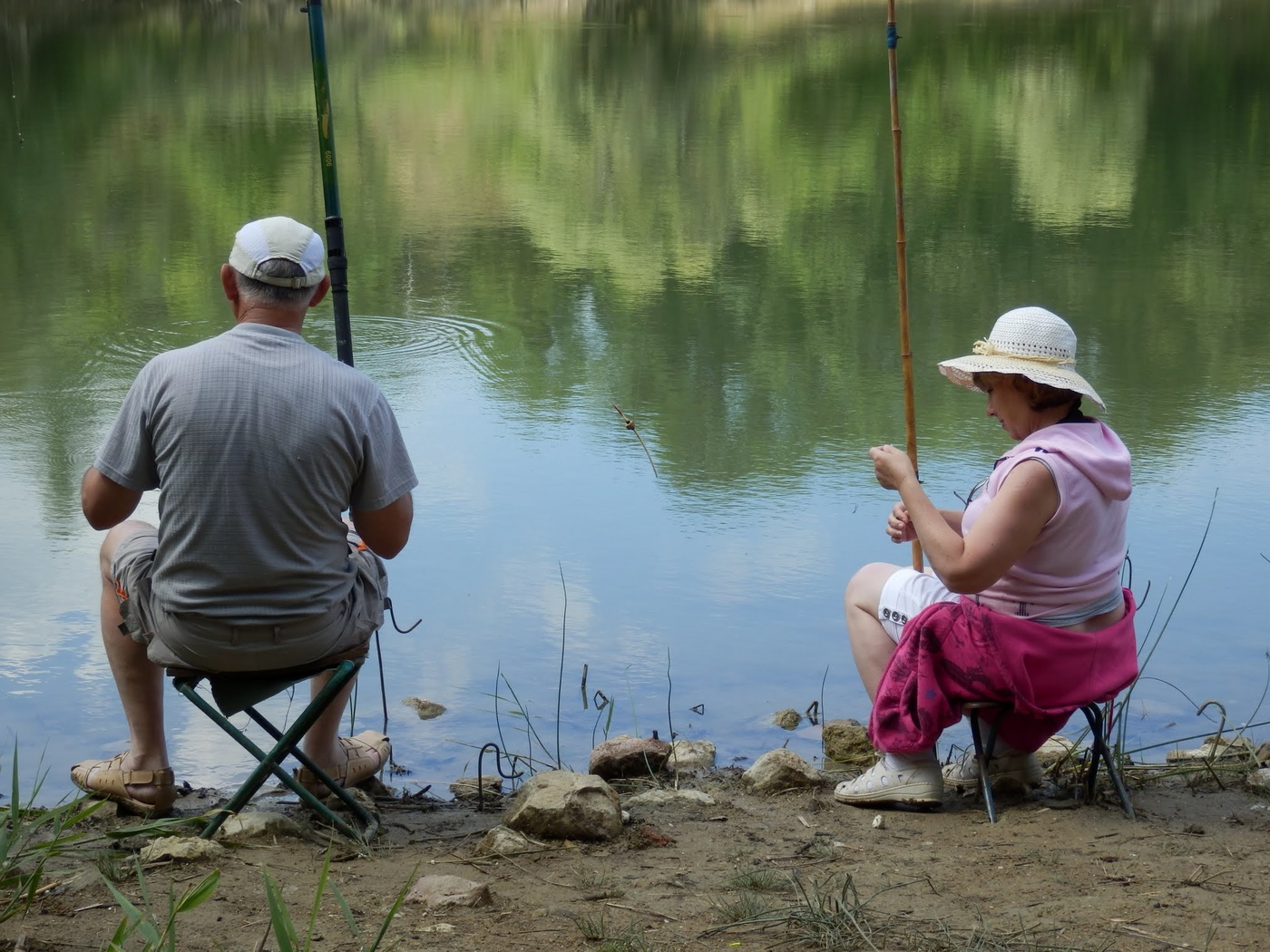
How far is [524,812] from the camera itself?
2.37m

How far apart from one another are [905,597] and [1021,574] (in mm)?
242

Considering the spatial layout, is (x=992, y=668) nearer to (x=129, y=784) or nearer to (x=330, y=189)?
(x=129, y=784)

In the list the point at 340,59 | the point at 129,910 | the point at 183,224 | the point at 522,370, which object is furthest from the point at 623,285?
the point at 340,59

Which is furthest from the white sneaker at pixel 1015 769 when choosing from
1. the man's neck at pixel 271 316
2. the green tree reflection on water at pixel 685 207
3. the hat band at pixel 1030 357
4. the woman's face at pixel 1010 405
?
the green tree reflection on water at pixel 685 207

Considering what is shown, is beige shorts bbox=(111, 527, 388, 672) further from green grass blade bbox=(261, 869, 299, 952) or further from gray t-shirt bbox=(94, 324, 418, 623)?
green grass blade bbox=(261, 869, 299, 952)

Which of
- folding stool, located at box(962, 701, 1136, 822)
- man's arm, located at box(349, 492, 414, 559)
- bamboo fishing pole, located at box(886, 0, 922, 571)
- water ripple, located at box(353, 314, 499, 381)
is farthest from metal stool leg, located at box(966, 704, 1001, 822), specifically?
water ripple, located at box(353, 314, 499, 381)

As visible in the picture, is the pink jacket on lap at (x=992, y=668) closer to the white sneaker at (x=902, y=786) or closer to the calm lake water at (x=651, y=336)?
the white sneaker at (x=902, y=786)

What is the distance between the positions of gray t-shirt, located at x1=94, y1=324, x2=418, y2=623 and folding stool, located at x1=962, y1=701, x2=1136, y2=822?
1027 mm

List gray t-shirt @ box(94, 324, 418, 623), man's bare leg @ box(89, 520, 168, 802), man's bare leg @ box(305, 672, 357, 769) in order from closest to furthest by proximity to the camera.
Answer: gray t-shirt @ box(94, 324, 418, 623)
man's bare leg @ box(89, 520, 168, 802)
man's bare leg @ box(305, 672, 357, 769)

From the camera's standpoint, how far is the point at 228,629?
2309 millimetres

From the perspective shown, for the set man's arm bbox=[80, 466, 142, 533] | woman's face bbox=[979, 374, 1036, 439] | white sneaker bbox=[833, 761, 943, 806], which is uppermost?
woman's face bbox=[979, 374, 1036, 439]

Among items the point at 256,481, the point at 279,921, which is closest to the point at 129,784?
the point at 256,481

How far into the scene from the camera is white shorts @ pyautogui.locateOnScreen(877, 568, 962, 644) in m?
2.56

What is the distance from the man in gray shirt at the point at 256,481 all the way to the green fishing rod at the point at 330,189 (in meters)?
0.55
